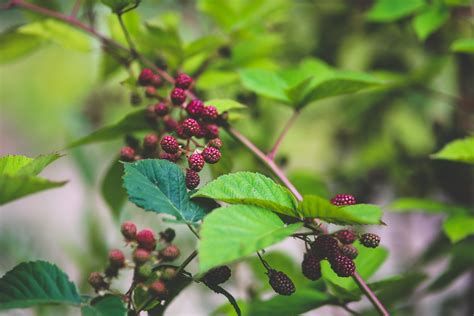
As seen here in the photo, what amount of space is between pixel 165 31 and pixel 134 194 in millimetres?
490

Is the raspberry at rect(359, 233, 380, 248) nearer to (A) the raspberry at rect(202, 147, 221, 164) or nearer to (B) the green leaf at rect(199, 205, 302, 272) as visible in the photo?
(B) the green leaf at rect(199, 205, 302, 272)

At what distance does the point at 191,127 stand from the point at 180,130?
0.03 meters

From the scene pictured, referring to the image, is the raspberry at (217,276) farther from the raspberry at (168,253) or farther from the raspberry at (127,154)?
the raspberry at (127,154)

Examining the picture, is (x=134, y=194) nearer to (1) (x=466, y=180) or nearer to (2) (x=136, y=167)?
(2) (x=136, y=167)

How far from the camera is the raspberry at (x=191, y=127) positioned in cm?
76

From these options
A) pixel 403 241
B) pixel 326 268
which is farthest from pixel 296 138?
pixel 326 268

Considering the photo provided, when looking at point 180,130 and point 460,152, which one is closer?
point 180,130

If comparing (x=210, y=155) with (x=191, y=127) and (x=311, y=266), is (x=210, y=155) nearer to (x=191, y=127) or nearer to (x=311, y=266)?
(x=191, y=127)

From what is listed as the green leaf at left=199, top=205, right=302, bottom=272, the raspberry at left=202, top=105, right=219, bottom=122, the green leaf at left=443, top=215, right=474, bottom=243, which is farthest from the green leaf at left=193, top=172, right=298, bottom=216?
the green leaf at left=443, top=215, right=474, bottom=243

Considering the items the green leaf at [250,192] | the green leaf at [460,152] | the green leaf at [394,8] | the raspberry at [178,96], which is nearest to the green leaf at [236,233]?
the green leaf at [250,192]

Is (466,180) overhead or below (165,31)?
below

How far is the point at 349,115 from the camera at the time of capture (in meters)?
1.65

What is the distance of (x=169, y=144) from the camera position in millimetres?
738

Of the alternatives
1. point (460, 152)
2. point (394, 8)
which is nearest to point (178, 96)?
point (460, 152)
